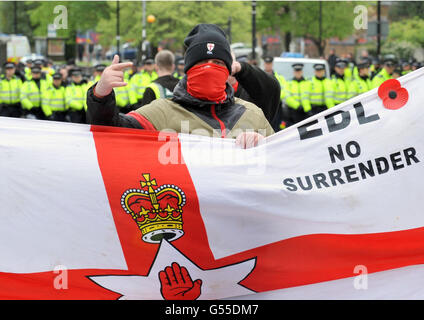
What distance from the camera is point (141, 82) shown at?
1672 centimetres

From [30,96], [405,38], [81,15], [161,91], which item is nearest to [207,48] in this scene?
[161,91]

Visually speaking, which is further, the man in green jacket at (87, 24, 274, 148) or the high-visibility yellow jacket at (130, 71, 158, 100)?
the high-visibility yellow jacket at (130, 71, 158, 100)

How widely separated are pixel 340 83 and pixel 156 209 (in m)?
13.6

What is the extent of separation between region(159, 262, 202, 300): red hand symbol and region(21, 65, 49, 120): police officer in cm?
1361

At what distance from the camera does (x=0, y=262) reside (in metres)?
4.06

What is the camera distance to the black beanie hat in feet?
14.4

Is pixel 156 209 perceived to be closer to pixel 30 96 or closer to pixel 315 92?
pixel 315 92

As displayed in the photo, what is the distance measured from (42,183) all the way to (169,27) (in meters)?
40.7

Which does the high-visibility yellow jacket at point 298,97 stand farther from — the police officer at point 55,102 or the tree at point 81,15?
the tree at point 81,15

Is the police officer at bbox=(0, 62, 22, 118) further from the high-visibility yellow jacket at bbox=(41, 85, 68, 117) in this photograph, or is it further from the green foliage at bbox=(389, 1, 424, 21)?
the green foliage at bbox=(389, 1, 424, 21)

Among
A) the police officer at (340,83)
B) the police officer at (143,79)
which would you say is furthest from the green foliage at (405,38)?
the police officer at (143,79)

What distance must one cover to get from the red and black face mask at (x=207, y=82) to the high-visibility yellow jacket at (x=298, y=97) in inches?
482

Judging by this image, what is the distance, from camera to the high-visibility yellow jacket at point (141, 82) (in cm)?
1595

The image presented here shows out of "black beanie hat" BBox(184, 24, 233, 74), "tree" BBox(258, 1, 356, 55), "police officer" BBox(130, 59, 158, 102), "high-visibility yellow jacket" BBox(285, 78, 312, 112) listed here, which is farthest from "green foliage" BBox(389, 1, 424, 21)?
"black beanie hat" BBox(184, 24, 233, 74)
